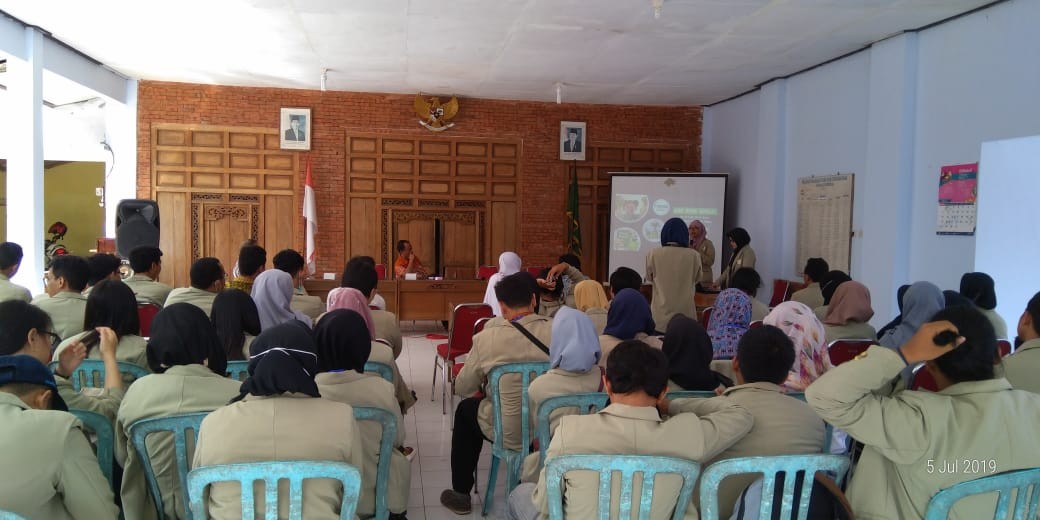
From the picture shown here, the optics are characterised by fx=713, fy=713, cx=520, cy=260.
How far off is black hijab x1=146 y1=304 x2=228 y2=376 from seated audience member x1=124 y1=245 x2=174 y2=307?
255 centimetres

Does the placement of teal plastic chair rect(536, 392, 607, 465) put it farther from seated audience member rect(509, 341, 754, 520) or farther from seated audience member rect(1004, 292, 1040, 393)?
seated audience member rect(1004, 292, 1040, 393)

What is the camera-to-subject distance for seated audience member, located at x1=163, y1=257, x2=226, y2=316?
4.35m

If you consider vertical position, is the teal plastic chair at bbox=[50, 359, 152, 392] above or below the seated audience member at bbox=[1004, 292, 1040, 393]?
below

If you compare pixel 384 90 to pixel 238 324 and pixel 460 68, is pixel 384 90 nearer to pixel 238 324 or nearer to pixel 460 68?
pixel 460 68

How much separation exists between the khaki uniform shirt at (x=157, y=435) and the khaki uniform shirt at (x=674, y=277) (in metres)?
3.96

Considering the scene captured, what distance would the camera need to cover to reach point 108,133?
10.3 metres

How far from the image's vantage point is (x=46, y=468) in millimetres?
1785

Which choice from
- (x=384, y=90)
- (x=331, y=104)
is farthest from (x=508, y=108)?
(x=331, y=104)

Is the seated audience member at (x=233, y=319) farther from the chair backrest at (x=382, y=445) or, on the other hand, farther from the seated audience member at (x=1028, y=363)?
the seated audience member at (x=1028, y=363)

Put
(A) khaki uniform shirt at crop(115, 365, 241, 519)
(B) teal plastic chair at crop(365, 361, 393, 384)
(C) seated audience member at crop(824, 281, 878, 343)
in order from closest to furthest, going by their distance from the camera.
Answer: (A) khaki uniform shirt at crop(115, 365, 241, 519), (B) teal plastic chair at crop(365, 361, 393, 384), (C) seated audience member at crop(824, 281, 878, 343)

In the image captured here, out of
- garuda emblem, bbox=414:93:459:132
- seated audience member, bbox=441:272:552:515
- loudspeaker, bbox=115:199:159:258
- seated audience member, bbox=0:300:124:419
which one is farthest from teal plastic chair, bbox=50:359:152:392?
garuda emblem, bbox=414:93:459:132

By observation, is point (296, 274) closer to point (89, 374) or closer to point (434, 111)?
point (89, 374)

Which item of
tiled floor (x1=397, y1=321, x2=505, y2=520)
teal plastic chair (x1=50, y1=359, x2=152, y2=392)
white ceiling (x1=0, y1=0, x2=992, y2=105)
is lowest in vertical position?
tiled floor (x1=397, y1=321, x2=505, y2=520)

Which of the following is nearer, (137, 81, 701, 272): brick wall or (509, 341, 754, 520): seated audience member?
(509, 341, 754, 520): seated audience member
